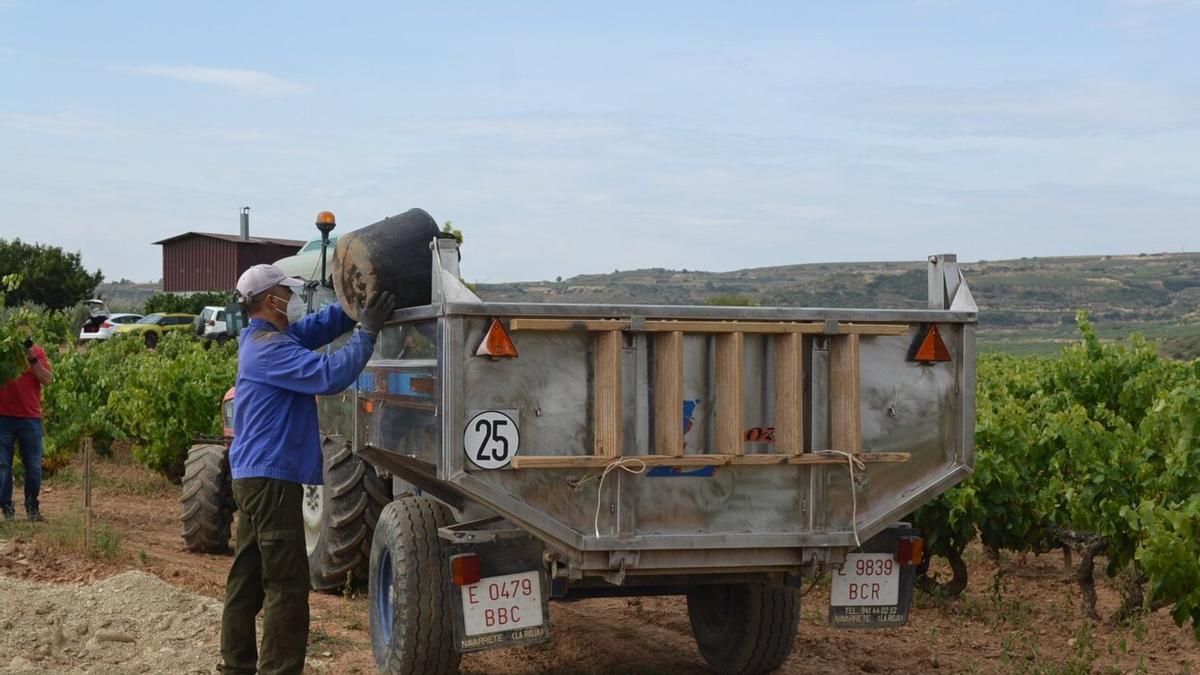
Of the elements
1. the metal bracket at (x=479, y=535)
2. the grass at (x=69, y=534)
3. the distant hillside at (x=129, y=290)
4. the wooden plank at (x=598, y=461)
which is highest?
the distant hillside at (x=129, y=290)

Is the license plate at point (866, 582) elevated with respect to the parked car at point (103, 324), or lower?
lower

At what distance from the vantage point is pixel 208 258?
2594 inches

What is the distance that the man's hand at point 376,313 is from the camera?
6000 mm

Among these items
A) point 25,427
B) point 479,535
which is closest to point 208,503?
point 25,427

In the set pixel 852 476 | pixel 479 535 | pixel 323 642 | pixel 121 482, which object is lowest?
pixel 121 482

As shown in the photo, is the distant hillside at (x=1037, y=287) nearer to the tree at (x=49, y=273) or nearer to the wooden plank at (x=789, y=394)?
the tree at (x=49, y=273)

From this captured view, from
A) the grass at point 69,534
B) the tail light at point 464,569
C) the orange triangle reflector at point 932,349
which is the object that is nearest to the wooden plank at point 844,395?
the orange triangle reflector at point 932,349

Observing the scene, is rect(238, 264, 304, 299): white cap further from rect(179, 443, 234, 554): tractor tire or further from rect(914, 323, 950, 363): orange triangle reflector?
rect(179, 443, 234, 554): tractor tire

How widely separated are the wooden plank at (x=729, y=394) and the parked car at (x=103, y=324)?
4270cm

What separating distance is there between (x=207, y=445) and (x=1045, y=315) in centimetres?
5684

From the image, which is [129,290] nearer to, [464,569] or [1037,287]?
[1037,287]

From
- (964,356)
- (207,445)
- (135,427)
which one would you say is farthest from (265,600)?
(135,427)

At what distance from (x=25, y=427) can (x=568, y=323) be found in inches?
307

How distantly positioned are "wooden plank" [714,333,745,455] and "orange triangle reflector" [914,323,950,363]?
885 mm
